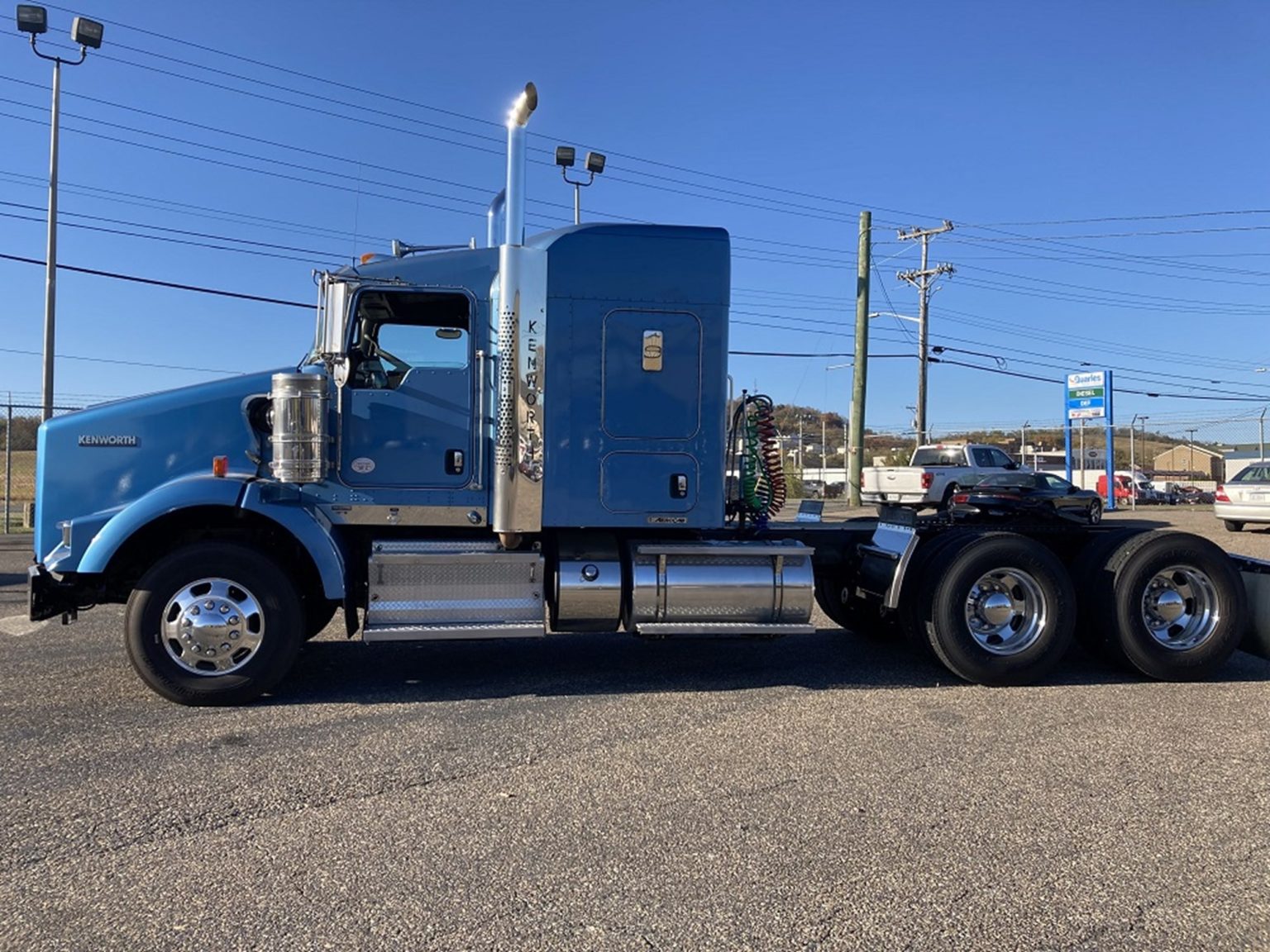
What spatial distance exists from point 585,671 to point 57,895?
3.78 metres

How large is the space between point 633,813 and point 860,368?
22.2 metres

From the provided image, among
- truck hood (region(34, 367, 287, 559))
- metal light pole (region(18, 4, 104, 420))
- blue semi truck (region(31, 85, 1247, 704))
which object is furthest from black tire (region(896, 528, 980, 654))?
metal light pole (region(18, 4, 104, 420))

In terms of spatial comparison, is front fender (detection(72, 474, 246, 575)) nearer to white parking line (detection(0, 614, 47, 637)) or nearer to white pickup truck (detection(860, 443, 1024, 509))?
white parking line (detection(0, 614, 47, 637))

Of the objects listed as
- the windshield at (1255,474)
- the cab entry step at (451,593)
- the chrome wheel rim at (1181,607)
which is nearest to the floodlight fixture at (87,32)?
the cab entry step at (451,593)

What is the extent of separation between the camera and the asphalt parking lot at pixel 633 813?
296cm

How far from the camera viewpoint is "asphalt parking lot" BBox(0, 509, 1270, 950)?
2957mm

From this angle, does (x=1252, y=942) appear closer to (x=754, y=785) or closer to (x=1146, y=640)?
(x=754, y=785)

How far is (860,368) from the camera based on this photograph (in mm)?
24734

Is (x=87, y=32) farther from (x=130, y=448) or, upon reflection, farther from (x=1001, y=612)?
(x=1001, y=612)

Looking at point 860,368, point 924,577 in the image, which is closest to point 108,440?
point 924,577

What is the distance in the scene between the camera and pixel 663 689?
237 inches

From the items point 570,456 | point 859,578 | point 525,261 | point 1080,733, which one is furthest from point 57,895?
point 859,578

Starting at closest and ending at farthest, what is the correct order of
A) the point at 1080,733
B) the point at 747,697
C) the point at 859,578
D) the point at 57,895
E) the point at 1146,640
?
the point at 57,895 → the point at 1080,733 → the point at 747,697 → the point at 1146,640 → the point at 859,578

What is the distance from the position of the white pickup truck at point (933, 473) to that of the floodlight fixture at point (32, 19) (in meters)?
19.9
